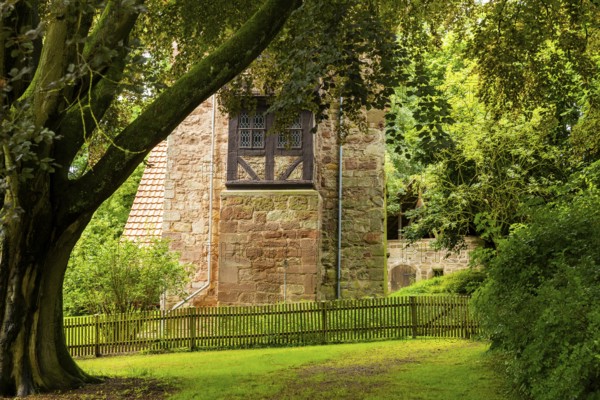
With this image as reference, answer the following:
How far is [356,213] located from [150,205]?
533 centimetres

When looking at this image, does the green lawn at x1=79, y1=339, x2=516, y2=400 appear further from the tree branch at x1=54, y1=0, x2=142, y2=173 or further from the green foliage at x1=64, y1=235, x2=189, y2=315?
the tree branch at x1=54, y1=0, x2=142, y2=173

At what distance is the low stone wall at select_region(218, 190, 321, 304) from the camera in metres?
17.0

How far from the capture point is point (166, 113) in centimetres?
782

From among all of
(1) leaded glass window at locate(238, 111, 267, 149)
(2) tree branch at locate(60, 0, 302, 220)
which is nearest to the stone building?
(1) leaded glass window at locate(238, 111, 267, 149)

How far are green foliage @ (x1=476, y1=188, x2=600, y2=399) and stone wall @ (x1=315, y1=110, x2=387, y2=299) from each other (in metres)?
10.9

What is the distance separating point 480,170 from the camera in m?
22.8

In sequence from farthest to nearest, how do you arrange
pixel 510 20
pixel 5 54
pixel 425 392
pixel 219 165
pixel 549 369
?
pixel 219 165 → pixel 510 20 → pixel 425 392 → pixel 5 54 → pixel 549 369

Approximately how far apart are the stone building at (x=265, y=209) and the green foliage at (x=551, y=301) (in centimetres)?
868

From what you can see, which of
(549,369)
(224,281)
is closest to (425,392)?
(549,369)

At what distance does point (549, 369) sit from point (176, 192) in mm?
13594

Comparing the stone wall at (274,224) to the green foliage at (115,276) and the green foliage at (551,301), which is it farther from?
the green foliage at (551,301)

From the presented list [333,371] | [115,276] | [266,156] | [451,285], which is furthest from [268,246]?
[451,285]

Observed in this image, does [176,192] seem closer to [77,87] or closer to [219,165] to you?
[219,165]

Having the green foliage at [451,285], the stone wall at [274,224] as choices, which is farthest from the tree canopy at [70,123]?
the green foliage at [451,285]
